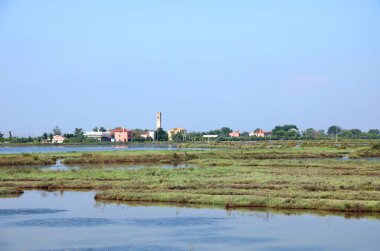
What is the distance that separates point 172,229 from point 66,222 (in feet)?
13.7

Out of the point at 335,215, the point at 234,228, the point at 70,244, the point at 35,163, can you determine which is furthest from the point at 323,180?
the point at 35,163

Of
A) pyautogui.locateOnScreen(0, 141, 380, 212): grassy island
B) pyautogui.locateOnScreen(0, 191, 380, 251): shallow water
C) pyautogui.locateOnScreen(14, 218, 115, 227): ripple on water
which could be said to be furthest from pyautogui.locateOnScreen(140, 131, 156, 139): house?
pyautogui.locateOnScreen(14, 218, 115, 227): ripple on water

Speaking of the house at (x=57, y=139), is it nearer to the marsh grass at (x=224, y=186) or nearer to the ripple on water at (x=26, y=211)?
the marsh grass at (x=224, y=186)

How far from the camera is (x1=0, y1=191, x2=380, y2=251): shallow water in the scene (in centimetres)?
1798

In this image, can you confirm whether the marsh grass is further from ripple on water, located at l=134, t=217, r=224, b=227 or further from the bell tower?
the bell tower

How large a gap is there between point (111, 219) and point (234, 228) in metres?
4.87

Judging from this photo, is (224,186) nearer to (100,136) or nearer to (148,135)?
(100,136)

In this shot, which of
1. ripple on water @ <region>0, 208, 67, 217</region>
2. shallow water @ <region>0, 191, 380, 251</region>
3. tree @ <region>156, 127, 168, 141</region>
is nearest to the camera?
shallow water @ <region>0, 191, 380, 251</region>

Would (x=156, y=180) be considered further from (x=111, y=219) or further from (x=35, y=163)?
(x=35, y=163)

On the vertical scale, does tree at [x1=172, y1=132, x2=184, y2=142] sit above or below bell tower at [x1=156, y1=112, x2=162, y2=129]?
below

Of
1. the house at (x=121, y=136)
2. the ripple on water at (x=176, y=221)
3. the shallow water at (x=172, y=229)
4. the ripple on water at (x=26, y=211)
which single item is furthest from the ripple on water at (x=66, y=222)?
the house at (x=121, y=136)

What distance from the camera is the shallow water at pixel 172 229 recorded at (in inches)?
708

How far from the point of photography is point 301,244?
18172 mm

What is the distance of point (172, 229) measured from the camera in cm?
2047
